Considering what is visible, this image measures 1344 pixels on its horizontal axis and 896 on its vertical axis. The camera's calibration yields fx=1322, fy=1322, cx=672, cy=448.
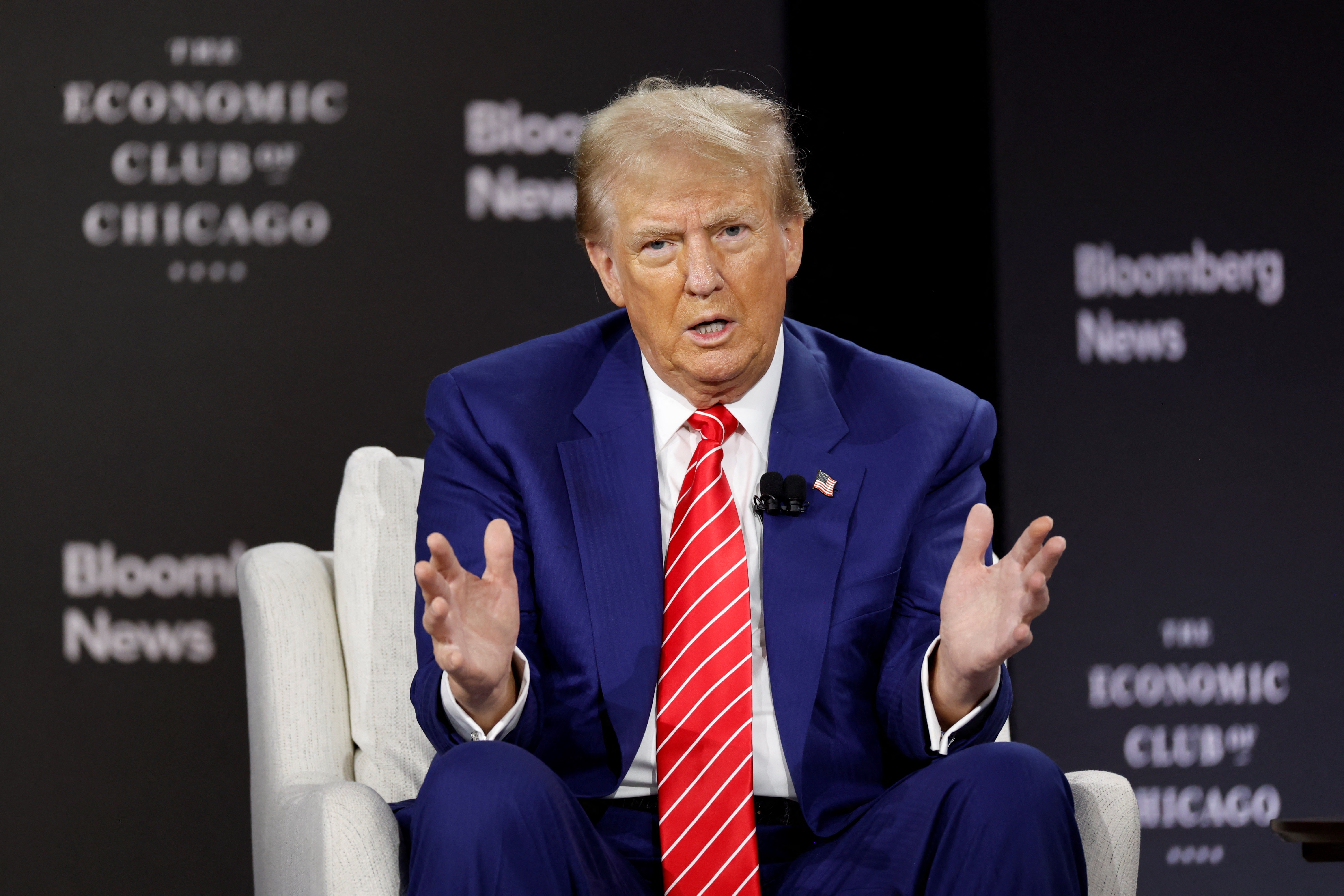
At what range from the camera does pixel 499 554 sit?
4.87 ft

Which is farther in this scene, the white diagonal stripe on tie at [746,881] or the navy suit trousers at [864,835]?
the white diagonal stripe on tie at [746,881]

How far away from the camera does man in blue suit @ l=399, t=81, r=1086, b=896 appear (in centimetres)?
154

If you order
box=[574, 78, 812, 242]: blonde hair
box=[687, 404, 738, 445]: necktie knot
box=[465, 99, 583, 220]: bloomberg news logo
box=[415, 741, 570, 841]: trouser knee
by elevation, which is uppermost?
box=[465, 99, 583, 220]: bloomberg news logo

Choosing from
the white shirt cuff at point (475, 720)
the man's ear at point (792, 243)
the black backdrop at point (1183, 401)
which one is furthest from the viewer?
the black backdrop at point (1183, 401)

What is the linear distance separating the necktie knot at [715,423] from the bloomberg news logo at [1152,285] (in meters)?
1.64

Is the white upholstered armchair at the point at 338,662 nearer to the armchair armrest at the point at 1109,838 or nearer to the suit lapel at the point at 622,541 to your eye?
the armchair armrest at the point at 1109,838

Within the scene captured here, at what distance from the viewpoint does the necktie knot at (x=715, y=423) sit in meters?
1.83

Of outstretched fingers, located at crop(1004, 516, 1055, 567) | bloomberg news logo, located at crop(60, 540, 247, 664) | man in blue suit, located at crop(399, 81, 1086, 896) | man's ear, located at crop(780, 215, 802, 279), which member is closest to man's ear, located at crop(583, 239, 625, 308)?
man in blue suit, located at crop(399, 81, 1086, 896)

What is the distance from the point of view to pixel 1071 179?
321 centimetres

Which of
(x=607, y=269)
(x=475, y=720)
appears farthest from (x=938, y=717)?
(x=607, y=269)

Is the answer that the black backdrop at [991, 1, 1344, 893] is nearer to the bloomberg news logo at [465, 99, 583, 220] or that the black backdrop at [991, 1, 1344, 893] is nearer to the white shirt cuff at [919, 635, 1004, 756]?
the bloomberg news logo at [465, 99, 583, 220]

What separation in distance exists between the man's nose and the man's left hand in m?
0.50

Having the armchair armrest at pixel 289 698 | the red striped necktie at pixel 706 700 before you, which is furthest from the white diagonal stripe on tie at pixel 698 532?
the armchair armrest at pixel 289 698

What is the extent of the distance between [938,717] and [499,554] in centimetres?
61
